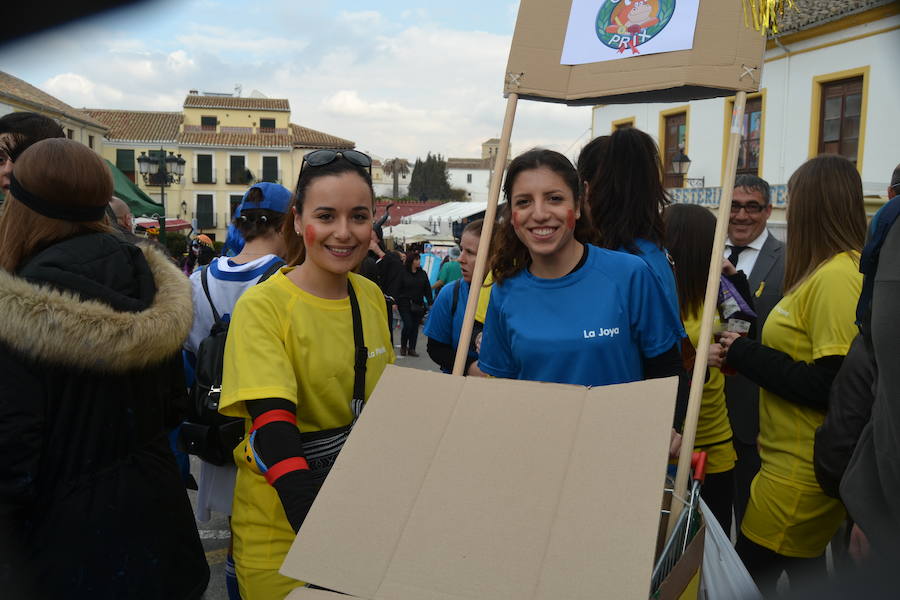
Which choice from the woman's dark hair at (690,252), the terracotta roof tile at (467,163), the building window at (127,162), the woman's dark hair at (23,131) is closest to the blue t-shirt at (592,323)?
the woman's dark hair at (690,252)

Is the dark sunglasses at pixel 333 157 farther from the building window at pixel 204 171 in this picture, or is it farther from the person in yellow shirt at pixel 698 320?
the building window at pixel 204 171

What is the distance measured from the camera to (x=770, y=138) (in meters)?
17.5

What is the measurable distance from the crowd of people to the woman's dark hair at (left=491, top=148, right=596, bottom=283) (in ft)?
0.03

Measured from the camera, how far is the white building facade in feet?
44.1

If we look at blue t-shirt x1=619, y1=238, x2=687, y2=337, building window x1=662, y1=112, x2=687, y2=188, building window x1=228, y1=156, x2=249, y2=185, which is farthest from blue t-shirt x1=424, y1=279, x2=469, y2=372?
building window x1=228, y1=156, x2=249, y2=185

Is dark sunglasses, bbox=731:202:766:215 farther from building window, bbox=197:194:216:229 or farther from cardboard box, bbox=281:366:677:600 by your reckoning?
building window, bbox=197:194:216:229

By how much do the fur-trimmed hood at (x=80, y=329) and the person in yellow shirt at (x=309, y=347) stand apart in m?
0.25

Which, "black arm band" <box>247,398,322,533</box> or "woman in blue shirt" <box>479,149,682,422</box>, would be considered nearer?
"black arm band" <box>247,398,322,533</box>

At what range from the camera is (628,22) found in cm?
206

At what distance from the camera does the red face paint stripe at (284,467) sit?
5.22ft

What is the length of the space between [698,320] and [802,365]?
0.61 m

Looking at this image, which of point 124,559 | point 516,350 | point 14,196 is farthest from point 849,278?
point 14,196

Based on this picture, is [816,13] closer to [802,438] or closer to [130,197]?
[130,197]

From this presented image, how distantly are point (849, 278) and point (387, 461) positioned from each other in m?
1.81
